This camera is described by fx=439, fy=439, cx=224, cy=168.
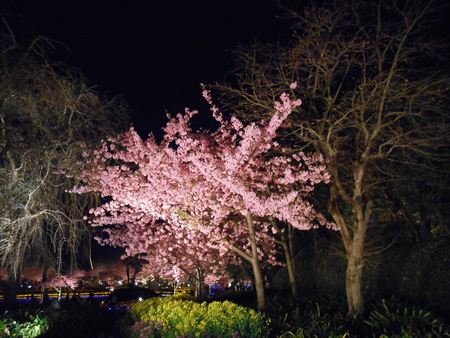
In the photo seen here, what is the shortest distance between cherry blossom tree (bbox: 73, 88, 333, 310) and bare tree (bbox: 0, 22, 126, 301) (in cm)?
190

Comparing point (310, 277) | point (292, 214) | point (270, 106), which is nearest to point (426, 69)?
point (270, 106)

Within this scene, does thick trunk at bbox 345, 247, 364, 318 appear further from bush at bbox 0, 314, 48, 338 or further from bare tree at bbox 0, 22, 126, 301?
bush at bbox 0, 314, 48, 338

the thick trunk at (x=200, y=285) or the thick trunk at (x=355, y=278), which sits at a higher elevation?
the thick trunk at (x=200, y=285)

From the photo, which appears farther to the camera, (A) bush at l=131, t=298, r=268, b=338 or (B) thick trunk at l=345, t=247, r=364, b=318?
(B) thick trunk at l=345, t=247, r=364, b=318

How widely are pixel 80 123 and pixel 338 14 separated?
645 cm

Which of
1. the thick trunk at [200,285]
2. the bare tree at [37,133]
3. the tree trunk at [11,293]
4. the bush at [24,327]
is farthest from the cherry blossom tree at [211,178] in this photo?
the thick trunk at [200,285]

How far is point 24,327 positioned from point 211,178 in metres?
6.07

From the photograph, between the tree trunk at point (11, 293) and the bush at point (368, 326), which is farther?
the tree trunk at point (11, 293)

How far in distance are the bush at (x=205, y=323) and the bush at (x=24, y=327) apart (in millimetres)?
2795

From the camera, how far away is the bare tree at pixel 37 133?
7.70m

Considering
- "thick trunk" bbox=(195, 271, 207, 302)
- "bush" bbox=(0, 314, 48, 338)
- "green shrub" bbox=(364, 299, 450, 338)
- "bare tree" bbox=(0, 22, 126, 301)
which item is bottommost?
"green shrub" bbox=(364, 299, 450, 338)

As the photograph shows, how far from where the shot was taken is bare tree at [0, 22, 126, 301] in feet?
25.3

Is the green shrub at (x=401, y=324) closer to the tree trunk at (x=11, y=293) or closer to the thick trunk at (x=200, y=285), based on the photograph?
the tree trunk at (x=11, y=293)

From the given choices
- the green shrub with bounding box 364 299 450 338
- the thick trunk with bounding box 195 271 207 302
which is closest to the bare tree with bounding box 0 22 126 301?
the green shrub with bounding box 364 299 450 338
